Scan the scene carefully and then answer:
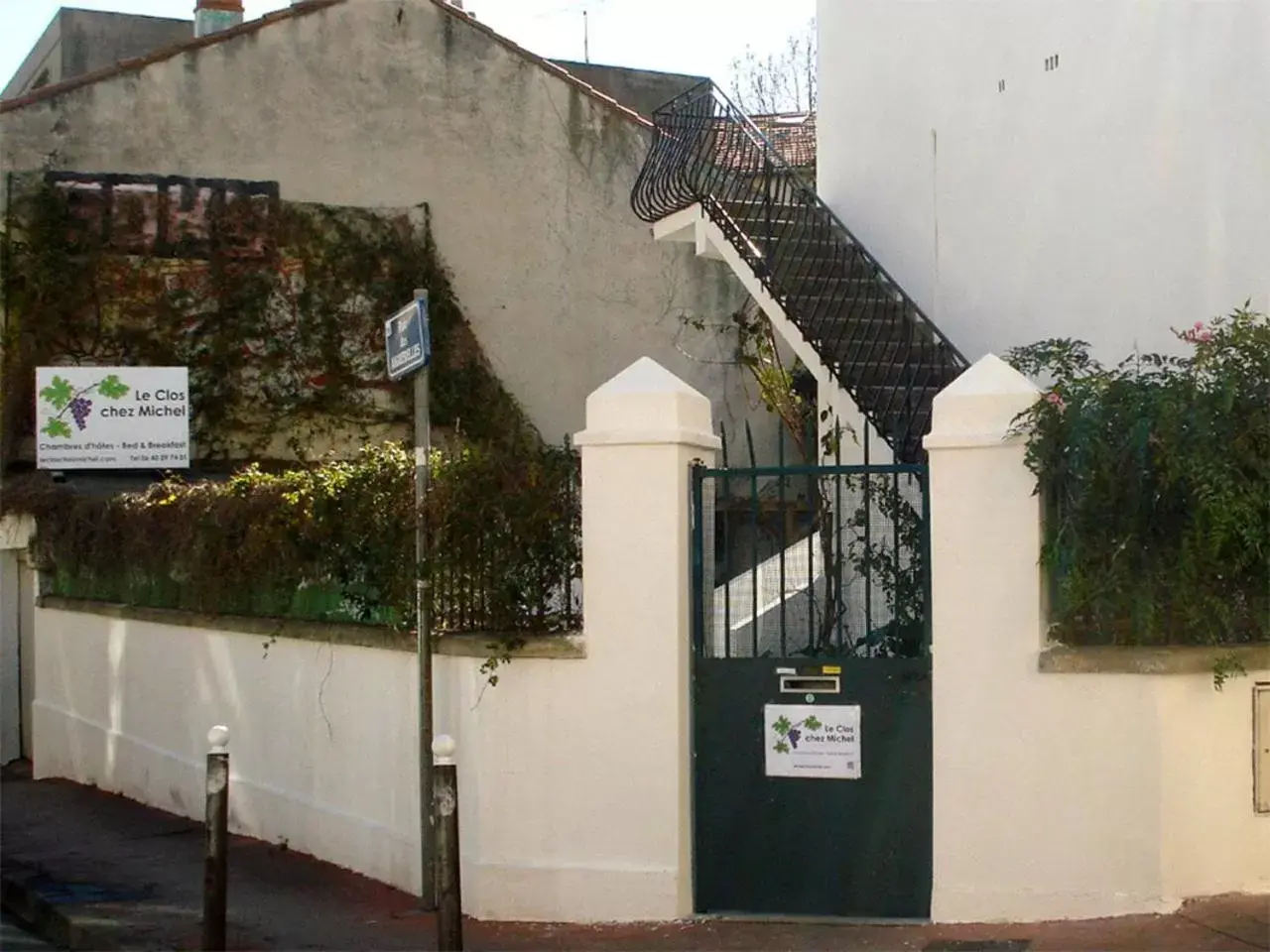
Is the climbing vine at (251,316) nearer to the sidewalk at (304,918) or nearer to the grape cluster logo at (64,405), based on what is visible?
the grape cluster logo at (64,405)

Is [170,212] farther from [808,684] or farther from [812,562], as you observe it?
[808,684]

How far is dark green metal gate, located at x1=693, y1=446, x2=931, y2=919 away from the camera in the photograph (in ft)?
26.9

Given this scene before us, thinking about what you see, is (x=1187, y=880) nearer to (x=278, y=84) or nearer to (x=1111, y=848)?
(x=1111, y=848)

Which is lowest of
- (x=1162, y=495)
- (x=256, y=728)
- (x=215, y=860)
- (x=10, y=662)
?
(x=215, y=860)

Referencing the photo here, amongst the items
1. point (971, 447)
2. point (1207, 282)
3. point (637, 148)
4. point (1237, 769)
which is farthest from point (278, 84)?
point (1237, 769)

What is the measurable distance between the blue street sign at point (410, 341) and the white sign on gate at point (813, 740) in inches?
96.1

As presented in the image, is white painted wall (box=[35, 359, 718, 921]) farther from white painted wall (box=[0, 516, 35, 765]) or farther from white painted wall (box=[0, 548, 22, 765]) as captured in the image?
white painted wall (box=[0, 548, 22, 765])

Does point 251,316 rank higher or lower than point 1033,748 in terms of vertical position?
higher

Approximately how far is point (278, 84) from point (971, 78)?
9.40 meters

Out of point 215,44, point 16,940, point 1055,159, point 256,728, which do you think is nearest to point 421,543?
point 256,728

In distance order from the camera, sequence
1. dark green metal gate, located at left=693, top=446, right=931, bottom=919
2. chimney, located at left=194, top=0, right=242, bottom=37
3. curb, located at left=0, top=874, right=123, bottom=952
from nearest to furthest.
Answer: dark green metal gate, located at left=693, top=446, right=931, bottom=919 → curb, located at left=0, top=874, right=123, bottom=952 → chimney, located at left=194, top=0, right=242, bottom=37

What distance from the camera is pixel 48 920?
9.45 m

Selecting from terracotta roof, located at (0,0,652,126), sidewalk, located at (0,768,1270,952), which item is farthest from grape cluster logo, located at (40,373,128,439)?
sidewalk, located at (0,768,1270,952)

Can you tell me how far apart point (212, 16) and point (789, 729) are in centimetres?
1658
